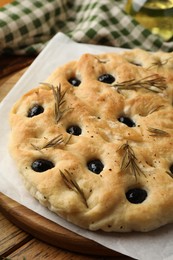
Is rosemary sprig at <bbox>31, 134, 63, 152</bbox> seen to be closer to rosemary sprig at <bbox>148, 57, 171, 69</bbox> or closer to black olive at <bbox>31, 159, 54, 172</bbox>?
black olive at <bbox>31, 159, 54, 172</bbox>

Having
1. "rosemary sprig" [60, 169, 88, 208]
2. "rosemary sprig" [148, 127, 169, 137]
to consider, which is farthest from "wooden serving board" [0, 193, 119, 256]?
"rosemary sprig" [148, 127, 169, 137]

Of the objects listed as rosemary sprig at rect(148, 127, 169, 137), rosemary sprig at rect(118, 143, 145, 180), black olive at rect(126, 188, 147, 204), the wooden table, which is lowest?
the wooden table

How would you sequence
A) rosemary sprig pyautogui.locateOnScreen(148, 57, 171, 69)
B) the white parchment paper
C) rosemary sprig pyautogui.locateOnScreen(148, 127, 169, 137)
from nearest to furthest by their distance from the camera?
the white parchment paper
rosemary sprig pyautogui.locateOnScreen(148, 127, 169, 137)
rosemary sprig pyautogui.locateOnScreen(148, 57, 171, 69)

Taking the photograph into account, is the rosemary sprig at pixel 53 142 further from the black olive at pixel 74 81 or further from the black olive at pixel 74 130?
the black olive at pixel 74 81

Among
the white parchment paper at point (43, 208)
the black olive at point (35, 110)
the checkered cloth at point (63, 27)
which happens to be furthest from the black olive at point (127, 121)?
the checkered cloth at point (63, 27)

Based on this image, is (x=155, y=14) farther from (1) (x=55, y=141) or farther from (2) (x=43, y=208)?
(2) (x=43, y=208)

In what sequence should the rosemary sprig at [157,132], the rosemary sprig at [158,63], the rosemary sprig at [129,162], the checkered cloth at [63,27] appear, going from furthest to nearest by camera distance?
the checkered cloth at [63,27], the rosemary sprig at [158,63], the rosemary sprig at [157,132], the rosemary sprig at [129,162]

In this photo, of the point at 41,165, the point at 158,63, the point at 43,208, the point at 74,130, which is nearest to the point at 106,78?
the point at 158,63
